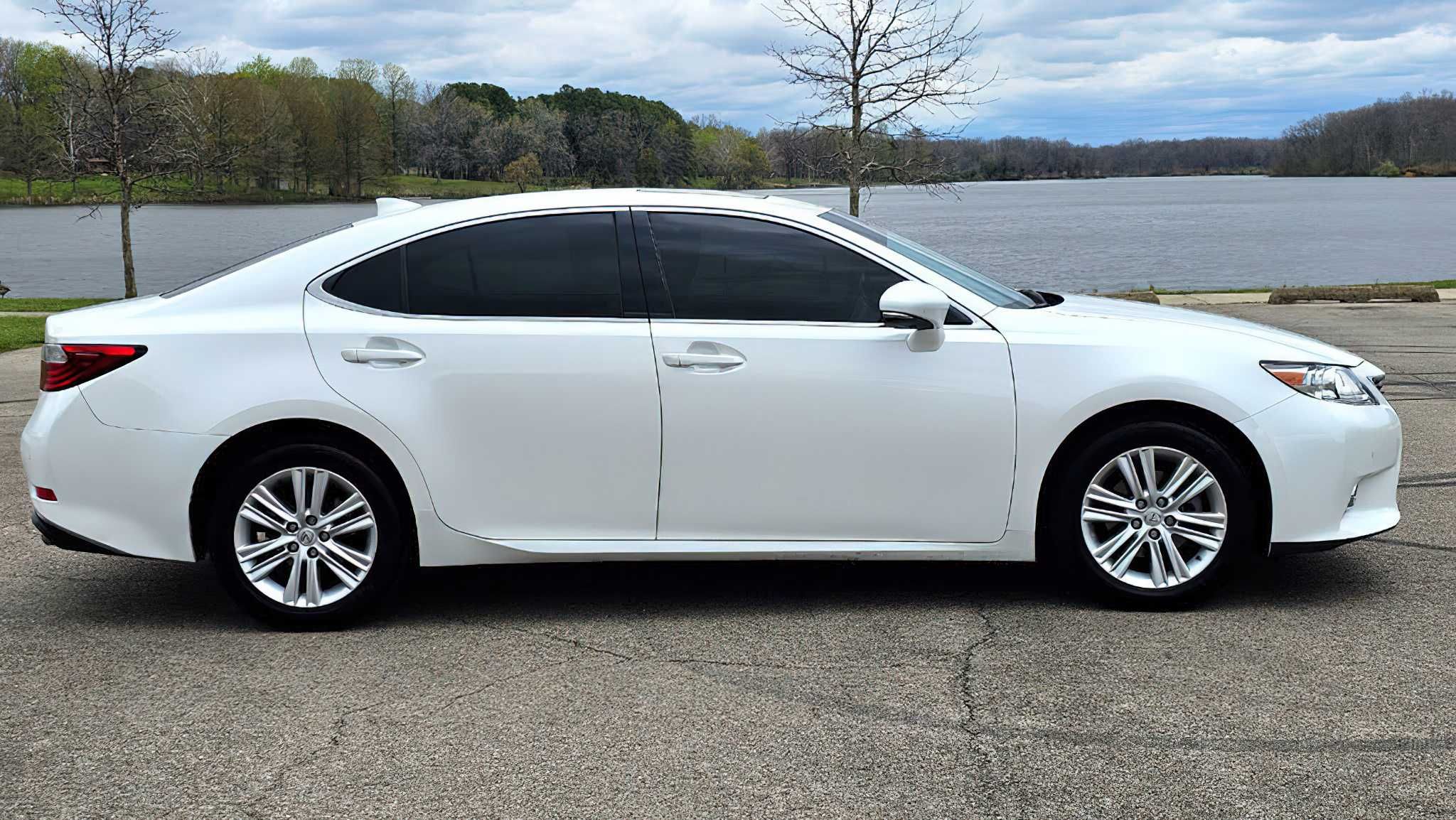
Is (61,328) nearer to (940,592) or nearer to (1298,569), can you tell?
(940,592)

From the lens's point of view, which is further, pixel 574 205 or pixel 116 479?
pixel 574 205

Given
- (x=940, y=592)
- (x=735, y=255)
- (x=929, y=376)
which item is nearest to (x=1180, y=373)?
(x=929, y=376)

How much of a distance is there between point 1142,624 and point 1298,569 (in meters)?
1.27

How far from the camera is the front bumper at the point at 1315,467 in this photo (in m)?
4.91

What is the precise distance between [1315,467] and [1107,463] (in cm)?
77

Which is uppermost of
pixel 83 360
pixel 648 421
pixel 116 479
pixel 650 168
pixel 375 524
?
pixel 650 168

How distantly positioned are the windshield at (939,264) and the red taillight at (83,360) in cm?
269

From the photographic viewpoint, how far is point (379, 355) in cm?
484

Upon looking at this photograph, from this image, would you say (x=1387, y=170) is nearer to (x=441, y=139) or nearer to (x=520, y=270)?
(x=441, y=139)

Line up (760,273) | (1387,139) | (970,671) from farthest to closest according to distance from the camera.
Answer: (1387,139) < (760,273) < (970,671)

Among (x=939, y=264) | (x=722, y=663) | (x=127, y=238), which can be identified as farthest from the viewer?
(x=127, y=238)

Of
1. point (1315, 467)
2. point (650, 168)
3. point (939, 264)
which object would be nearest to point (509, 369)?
point (939, 264)

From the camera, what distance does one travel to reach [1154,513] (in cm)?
495

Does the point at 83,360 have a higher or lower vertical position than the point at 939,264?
lower
